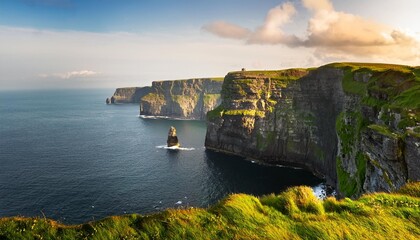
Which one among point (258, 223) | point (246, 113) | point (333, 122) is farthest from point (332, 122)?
point (258, 223)

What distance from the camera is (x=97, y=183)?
8256 cm

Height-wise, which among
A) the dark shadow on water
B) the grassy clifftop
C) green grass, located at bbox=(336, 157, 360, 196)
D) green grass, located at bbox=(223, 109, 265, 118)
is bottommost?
the dark shadow on water

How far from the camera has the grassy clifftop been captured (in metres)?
10.6

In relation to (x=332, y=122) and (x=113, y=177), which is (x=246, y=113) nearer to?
(x=332, y=122)

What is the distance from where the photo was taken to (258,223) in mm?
11625

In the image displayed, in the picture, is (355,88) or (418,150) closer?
(418,150)

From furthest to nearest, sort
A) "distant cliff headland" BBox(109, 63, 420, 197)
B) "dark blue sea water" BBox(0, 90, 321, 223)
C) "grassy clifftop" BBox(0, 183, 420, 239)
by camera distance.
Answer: "dark blue sea water" BBox(0, 90, 321, 223)
"distant cliff headland" BBox(109, 63, 420, 197)
"grassy clifftop" BBox(0, 183, 420, 239)

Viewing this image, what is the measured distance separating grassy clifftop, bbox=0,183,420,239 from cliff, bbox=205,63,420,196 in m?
27.6

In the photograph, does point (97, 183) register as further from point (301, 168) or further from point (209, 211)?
point (209, 211)

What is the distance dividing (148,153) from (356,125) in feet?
264

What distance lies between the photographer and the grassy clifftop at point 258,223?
34.7 feet

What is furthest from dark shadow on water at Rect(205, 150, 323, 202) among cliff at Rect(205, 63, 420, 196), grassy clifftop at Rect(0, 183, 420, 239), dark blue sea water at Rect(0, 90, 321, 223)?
grassy clifftop at Rect(0, 183, 420, 239)

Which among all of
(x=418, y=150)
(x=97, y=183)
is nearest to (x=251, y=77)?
(x=97, y=183)

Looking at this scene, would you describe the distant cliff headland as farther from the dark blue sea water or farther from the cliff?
the dark blue sea water
